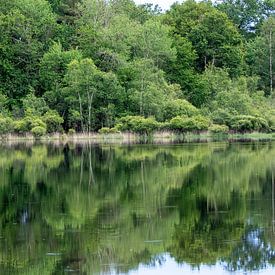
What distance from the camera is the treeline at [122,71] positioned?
6569 centimetres

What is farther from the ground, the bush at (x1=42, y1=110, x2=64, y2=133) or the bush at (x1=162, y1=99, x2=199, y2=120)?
the bush at (x1=162, y1=99, x2=199, y2=120)

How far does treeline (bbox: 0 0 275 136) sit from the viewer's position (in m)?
65.7

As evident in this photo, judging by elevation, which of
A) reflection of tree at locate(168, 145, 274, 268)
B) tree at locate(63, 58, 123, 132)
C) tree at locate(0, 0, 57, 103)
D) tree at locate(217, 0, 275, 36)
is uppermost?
tree at locate(217, 0, 275, 36)

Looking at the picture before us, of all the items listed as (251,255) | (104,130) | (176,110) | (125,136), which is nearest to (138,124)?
(125,136)

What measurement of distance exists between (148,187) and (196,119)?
4276 cm

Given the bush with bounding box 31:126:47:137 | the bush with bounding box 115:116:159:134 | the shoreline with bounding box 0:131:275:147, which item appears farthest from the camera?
the shoreline with bounding box 0:131:275:147

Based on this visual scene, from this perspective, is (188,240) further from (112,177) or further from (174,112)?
(174,112)

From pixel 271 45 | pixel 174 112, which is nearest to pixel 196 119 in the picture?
pixel 174 112

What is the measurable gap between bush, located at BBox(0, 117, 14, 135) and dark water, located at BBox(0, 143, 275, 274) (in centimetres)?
3509

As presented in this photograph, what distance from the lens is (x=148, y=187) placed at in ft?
69.3

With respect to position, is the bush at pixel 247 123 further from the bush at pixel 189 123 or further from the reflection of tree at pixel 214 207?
the reflection of tree at pixel 214 207

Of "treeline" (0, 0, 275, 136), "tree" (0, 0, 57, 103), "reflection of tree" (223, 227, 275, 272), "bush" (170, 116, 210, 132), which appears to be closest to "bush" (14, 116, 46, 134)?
"treeline" (0, 0, 275, 136)

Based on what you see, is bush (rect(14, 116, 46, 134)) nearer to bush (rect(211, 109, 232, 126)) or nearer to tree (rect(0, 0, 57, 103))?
tree (rect(0, 0, 57, 103))

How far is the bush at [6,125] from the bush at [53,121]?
3.45 metres
